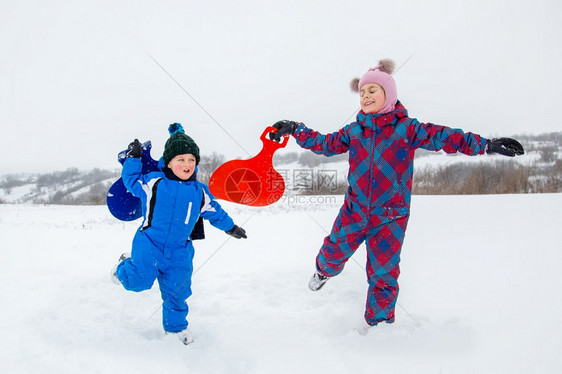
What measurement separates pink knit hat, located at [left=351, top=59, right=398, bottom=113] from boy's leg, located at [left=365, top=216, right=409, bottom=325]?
788 millimetres

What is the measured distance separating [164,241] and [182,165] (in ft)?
1.66

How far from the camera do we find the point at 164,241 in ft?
7.06

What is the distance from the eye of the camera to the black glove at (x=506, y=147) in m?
2.00

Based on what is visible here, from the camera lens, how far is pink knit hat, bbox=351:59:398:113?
228 centimetres

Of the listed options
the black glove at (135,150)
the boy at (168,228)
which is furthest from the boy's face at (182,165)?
the black glove at (135,150)

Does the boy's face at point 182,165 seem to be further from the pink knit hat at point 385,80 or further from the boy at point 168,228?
the pink knit hat at point 385,80

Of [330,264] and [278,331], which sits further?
[330,264]

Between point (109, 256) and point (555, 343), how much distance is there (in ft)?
12.8

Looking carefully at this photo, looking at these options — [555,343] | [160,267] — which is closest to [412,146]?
[555,343]

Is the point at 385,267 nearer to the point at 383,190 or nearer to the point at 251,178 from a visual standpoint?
the point at 383,190

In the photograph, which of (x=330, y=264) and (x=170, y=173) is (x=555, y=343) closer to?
(x=330, y=264)

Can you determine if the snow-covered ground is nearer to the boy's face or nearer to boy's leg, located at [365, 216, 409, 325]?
boy's leg, located at [365, 216, 409, 325]

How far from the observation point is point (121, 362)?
1847mm

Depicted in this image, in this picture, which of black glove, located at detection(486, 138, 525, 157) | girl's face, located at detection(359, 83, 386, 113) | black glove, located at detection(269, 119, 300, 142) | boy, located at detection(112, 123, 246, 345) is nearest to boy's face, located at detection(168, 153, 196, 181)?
boy, located at detection(112, 123, 246, 345)
